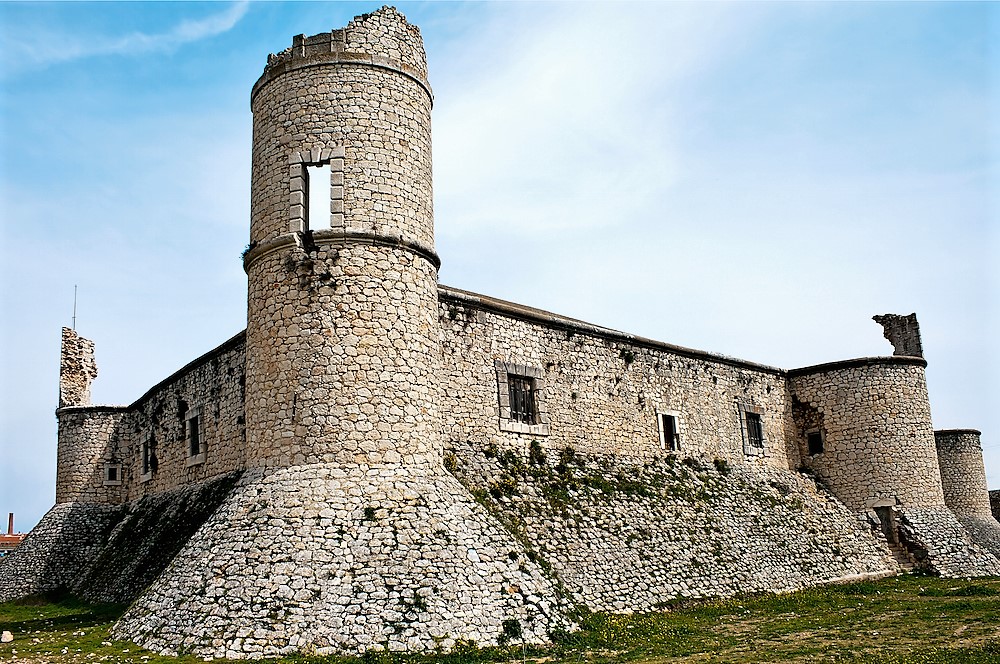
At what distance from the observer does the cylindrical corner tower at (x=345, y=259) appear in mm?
14156

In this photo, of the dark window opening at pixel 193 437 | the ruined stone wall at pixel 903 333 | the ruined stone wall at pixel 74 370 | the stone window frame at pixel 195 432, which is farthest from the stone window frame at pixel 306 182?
the ruined stone wall at pixel 903 333

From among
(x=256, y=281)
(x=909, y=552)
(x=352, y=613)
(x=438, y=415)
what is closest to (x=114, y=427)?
(x=256, y=281)

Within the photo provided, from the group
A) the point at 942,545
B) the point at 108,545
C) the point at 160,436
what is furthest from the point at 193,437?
the point at 942,545

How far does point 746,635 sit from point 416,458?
6.14 meters

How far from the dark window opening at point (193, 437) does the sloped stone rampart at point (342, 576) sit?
8317 millimetres

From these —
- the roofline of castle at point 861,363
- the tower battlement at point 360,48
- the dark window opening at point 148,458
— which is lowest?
the dark window opening at point 148,458

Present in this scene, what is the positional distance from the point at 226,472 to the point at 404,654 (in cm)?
990

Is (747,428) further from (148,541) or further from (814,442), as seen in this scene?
(148,541)

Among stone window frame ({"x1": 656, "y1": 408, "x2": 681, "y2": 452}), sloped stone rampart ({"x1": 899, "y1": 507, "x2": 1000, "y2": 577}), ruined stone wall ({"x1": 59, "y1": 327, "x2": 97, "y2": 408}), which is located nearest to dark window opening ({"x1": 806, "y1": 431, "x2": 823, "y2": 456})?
sloped stone rampart ({"x1": 899, "y1": 507, "x2": 1000, "y2": 577})

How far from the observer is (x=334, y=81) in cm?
1562

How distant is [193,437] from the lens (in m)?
22.2

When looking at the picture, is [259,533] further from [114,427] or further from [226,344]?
[114,427]

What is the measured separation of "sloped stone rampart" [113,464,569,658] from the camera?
37.9 feet

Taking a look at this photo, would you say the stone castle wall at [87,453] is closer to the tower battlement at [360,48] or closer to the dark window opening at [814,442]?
the tower battlement at [360,48]
